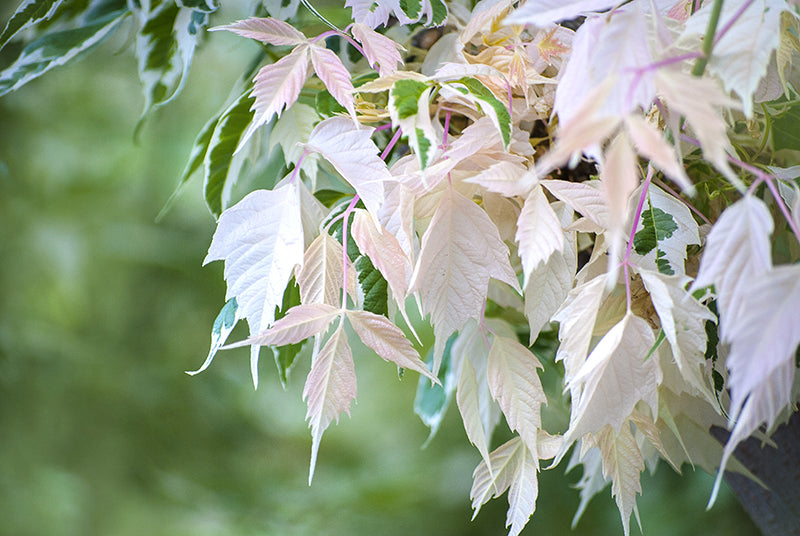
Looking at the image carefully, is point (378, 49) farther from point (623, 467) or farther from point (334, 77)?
point (623, 467)

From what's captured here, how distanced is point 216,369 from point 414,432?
29 centimetres

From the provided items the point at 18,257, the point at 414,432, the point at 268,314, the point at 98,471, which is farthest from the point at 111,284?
the point at 268,314

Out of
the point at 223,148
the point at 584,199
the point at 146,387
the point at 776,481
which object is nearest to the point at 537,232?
the point at 584,199

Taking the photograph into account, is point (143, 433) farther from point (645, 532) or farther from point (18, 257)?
point (645, 532)

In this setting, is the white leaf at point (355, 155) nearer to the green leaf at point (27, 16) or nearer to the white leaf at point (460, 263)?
the white leaf at point (460, 263)

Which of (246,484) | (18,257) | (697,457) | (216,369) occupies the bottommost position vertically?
(246,484)

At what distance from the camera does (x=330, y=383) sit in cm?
21

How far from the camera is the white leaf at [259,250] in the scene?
0.70 feet

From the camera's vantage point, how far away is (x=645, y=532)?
0.79 metres

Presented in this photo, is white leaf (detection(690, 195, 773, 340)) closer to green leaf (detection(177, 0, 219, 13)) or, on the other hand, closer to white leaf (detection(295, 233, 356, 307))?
white leaf (detection(295, 233, 356, 307))

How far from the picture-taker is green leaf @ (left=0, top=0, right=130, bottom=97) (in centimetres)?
29

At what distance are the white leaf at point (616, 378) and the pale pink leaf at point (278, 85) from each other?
0.13 m

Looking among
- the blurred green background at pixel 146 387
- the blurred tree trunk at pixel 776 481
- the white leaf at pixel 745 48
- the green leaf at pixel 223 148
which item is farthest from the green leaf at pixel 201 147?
the blurred green background at pixel 146 387

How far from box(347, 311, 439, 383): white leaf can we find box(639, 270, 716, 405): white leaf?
0.25 feet
